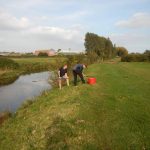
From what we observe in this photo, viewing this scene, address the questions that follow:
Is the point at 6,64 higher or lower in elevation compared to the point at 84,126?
lower

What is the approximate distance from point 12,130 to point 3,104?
11.1m

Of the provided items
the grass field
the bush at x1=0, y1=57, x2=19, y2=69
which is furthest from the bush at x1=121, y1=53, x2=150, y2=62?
the grass field

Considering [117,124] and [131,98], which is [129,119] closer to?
[117,124]

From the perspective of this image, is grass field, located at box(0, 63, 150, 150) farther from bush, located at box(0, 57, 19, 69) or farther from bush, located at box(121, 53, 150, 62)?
bush, located at box(121, 53, 150, 62)

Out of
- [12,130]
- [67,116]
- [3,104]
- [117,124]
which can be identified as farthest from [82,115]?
[3,104]

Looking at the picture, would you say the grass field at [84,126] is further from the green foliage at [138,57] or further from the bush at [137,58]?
the bush at [137,58]

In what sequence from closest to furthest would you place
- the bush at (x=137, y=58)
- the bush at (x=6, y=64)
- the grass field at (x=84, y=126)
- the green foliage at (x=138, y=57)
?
the grass field at (x=84, y=126) → the bush at (x=6, y=64) → the green foliage at (x=138, y=57) → the bush at (x=137, y=58)

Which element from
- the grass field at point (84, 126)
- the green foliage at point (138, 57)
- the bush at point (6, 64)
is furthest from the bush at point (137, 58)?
the grass field at point (84, 126)

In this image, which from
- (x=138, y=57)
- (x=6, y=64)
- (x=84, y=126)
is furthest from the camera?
(x=138, y=57)

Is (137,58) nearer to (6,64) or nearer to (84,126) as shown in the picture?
(6,64)

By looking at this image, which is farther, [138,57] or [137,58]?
[137,58]

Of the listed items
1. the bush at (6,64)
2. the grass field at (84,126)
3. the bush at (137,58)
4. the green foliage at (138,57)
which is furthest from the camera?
the bush at (137,58)

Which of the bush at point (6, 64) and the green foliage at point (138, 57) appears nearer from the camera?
the bush at point (6, 64)

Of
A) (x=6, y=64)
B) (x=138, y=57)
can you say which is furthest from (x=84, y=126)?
(x=138, y=57)
